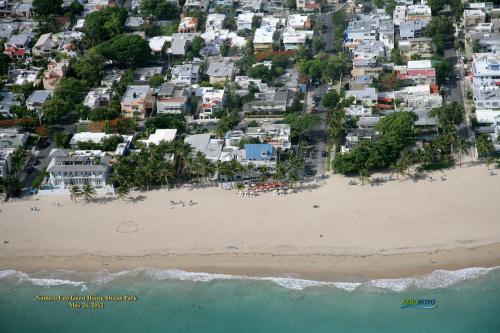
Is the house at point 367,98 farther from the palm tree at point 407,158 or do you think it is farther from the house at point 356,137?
the palm tree at point 407,158

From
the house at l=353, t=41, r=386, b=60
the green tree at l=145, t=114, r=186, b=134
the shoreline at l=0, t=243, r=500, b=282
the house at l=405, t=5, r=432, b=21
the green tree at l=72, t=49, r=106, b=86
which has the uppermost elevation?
the house at l=405, t=5, r=432, b=21

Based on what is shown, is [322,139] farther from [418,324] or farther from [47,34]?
[47,34]

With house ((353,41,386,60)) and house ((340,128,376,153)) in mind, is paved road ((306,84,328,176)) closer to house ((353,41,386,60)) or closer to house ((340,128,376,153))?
house ((340,128,376,153))

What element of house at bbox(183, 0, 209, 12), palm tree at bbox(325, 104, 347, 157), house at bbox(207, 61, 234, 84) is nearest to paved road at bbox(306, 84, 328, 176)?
palm tree at bbox(325, 104, 347, 157)

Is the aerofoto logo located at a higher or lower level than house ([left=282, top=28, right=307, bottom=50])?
lower

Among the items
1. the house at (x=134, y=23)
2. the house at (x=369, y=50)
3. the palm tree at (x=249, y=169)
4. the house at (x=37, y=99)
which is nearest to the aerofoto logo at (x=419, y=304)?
the palm tree at (x=249, y=169)

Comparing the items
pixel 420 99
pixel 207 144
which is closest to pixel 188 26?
pixel 207 144
